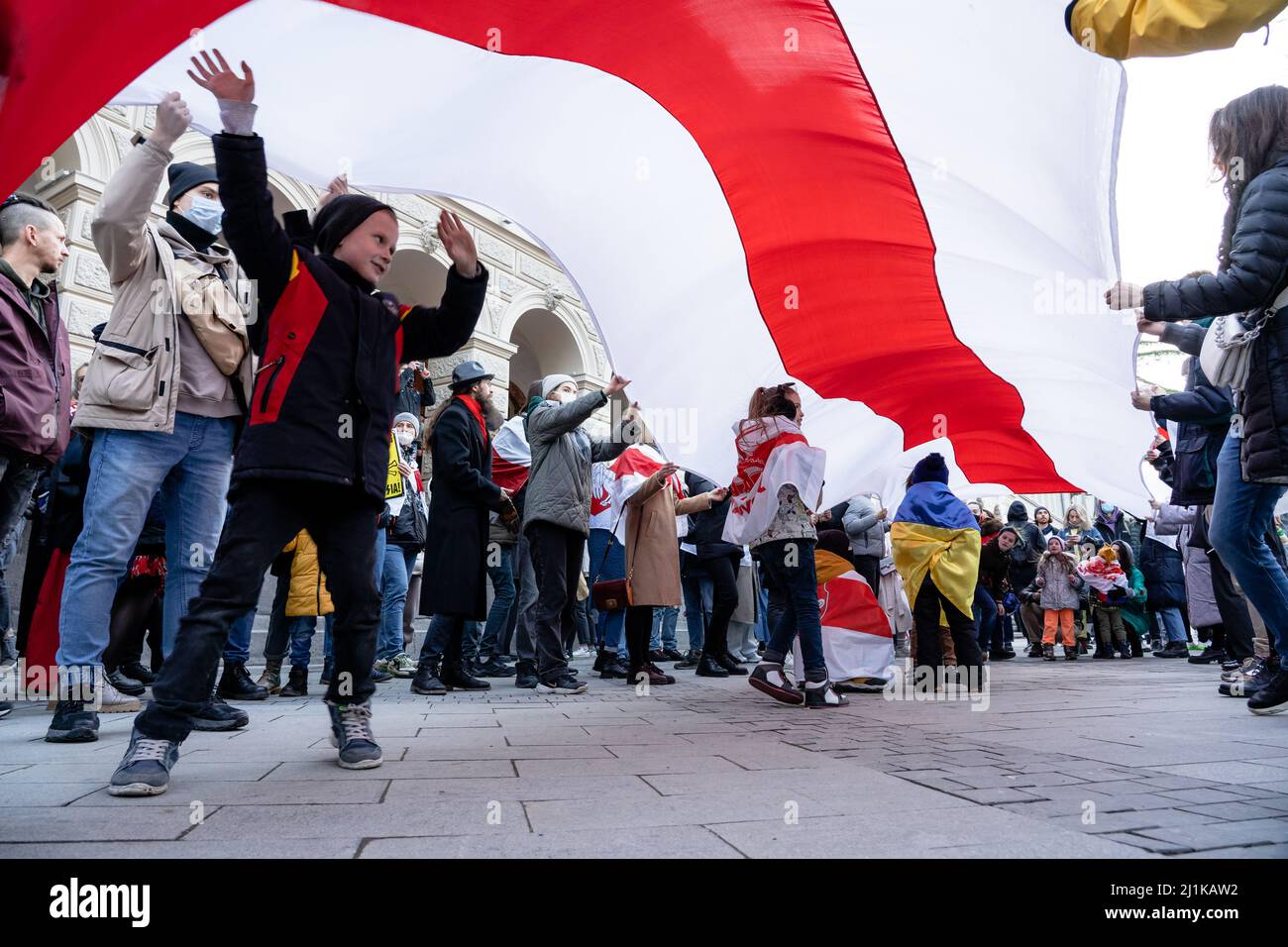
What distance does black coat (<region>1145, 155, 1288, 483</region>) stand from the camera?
2.78 m

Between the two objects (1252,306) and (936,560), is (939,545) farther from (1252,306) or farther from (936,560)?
(1252,306)

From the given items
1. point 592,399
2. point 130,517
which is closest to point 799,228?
point 592,399

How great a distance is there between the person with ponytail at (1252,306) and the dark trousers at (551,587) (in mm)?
3481

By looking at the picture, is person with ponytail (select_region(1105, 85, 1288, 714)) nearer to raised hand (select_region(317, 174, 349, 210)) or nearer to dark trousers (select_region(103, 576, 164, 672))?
raised hand (select_region(317, 174, 349, 210))

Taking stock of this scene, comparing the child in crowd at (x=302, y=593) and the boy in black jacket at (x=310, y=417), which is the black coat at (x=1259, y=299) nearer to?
the boy in black jacket at (x=310, y=417)

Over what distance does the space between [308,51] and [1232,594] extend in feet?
21.3

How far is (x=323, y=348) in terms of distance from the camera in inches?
102

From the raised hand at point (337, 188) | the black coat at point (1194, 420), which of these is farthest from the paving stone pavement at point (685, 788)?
the raised hand at point (337, 188)

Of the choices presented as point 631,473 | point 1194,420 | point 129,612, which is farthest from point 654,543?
point 1194,420

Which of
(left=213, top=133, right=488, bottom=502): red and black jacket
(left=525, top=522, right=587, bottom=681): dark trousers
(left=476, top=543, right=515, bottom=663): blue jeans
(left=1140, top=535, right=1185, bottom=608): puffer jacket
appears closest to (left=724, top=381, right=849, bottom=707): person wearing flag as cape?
(left=525, top=522, right=587, bottom=681): dark trousers

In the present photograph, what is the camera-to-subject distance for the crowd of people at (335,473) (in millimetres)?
2514

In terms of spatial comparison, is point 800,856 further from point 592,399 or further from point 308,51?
point 592,399

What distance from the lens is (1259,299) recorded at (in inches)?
110

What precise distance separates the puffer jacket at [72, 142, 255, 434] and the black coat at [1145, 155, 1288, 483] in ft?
11.3
